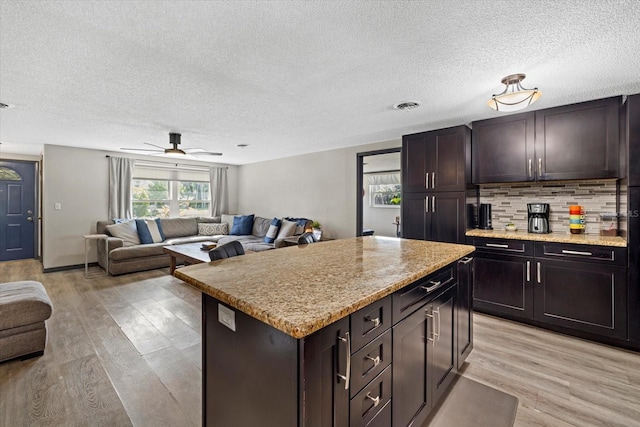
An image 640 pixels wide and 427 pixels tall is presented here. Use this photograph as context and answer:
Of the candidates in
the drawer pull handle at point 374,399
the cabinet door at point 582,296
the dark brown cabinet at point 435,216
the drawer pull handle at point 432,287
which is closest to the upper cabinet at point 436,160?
the dark brown cabinet at point 435,216

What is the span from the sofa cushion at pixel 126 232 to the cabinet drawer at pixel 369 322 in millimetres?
5448

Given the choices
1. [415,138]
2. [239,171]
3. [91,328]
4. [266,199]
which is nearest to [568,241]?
[415,138]

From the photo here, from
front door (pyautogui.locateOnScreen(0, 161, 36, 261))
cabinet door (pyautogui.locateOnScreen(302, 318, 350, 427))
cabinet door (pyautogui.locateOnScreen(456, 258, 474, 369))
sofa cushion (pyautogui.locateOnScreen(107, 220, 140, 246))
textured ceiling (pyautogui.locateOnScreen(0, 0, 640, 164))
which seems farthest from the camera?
front door (pyautogui.locateOnScreen(0, 161, 36, 261))

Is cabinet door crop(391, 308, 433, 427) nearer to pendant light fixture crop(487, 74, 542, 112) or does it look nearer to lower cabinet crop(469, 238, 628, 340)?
pendant light fixture crop(487, 74, 542, 112)

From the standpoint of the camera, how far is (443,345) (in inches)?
71.8

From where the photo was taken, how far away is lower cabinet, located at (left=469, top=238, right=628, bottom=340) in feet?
8.48

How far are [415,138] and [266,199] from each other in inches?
164

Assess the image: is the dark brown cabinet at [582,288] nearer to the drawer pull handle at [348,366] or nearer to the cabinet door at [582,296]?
the cabinet door at [582,296]

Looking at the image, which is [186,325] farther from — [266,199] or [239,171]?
[239,171]

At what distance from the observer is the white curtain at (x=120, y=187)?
18.8 feet

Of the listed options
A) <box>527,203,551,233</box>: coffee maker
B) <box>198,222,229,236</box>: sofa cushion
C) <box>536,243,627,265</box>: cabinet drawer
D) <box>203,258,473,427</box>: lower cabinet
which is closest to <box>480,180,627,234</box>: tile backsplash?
<box>527,203,551,233</box>: coffee maker

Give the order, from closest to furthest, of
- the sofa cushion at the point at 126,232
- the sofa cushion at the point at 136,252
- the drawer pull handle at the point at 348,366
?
1. the drawer pull handle at the point at 348,366
2. the sofa cushion at the point at 136,252
3. the sofa cushion at the point at 126,232

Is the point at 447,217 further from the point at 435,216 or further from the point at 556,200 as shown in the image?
the point at 556,200

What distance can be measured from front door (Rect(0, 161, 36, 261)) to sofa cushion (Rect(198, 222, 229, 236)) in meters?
3.54
